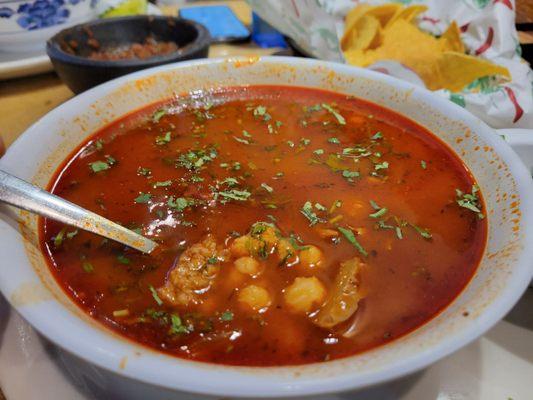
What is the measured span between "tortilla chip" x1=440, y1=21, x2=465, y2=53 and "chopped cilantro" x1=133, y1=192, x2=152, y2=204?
2048 millimetres

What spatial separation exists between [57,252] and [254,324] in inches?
22.7

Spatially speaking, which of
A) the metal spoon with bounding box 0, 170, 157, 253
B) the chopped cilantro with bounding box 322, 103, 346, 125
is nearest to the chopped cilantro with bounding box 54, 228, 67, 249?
the metal spoon with bounding box 0, 170, 157, 253

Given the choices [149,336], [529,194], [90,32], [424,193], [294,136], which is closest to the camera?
[149,336]

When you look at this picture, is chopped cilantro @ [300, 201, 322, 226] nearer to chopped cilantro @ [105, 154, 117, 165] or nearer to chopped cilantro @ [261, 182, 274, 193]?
chopped cilantro @ [261, 182, 274, 193]

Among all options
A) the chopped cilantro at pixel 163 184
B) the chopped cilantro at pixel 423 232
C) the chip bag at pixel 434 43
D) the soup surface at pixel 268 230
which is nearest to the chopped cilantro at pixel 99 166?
the soup surface at pixel 268 230

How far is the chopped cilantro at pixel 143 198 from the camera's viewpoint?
1.47 meters

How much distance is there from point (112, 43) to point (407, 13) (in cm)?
175

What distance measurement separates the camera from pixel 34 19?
2.62 meters

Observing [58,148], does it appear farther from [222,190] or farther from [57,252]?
[222,190]

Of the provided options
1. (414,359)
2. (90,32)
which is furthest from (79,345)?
(90,32)

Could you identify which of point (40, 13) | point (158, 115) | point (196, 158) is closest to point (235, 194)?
point (196, 158)

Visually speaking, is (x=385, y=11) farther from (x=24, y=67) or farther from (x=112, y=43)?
(x=24, y=67)

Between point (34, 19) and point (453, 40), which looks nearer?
point (34, 19)

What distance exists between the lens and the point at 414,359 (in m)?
0.86
